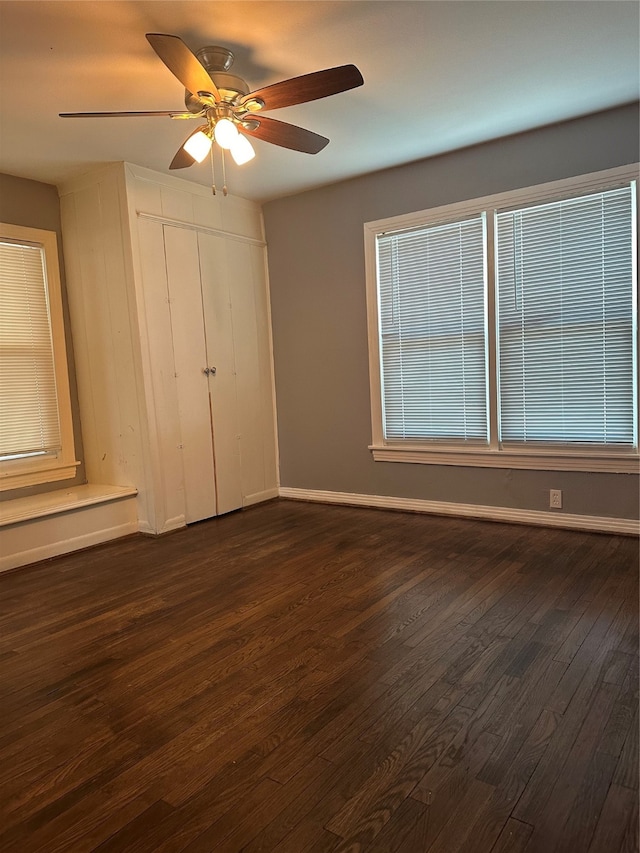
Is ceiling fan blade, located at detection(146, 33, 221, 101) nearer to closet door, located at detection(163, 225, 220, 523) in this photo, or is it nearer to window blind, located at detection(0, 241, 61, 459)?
closet door, located at detection(163, 225, 220, 523)

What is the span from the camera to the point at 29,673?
2344mm

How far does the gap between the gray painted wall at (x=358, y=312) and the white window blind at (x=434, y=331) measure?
0.22 meters

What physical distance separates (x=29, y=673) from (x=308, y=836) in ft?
4.82

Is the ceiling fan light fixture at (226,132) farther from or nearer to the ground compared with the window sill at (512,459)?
farther from the ground

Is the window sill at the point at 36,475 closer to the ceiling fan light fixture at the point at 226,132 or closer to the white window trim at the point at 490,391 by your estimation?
the white window trim at the point at 490,391

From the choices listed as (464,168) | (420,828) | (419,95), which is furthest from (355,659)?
(464,168)

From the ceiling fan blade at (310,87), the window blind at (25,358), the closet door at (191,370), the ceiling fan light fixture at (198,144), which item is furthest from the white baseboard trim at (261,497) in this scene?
the ceiling fan blade at (310,87)

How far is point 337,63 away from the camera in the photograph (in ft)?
9.59

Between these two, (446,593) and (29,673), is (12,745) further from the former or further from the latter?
(446,593)

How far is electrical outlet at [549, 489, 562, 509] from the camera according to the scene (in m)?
3.98

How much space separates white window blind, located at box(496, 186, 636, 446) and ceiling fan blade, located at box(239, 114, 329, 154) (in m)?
1.65

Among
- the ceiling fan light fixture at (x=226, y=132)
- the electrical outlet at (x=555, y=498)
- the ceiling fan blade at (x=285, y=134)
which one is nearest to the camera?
the ceiling fan light fixture at (x=226, y=132)

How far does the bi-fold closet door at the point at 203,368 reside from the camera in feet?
14.7

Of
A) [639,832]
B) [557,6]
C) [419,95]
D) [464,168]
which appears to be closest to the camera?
[639,832]
